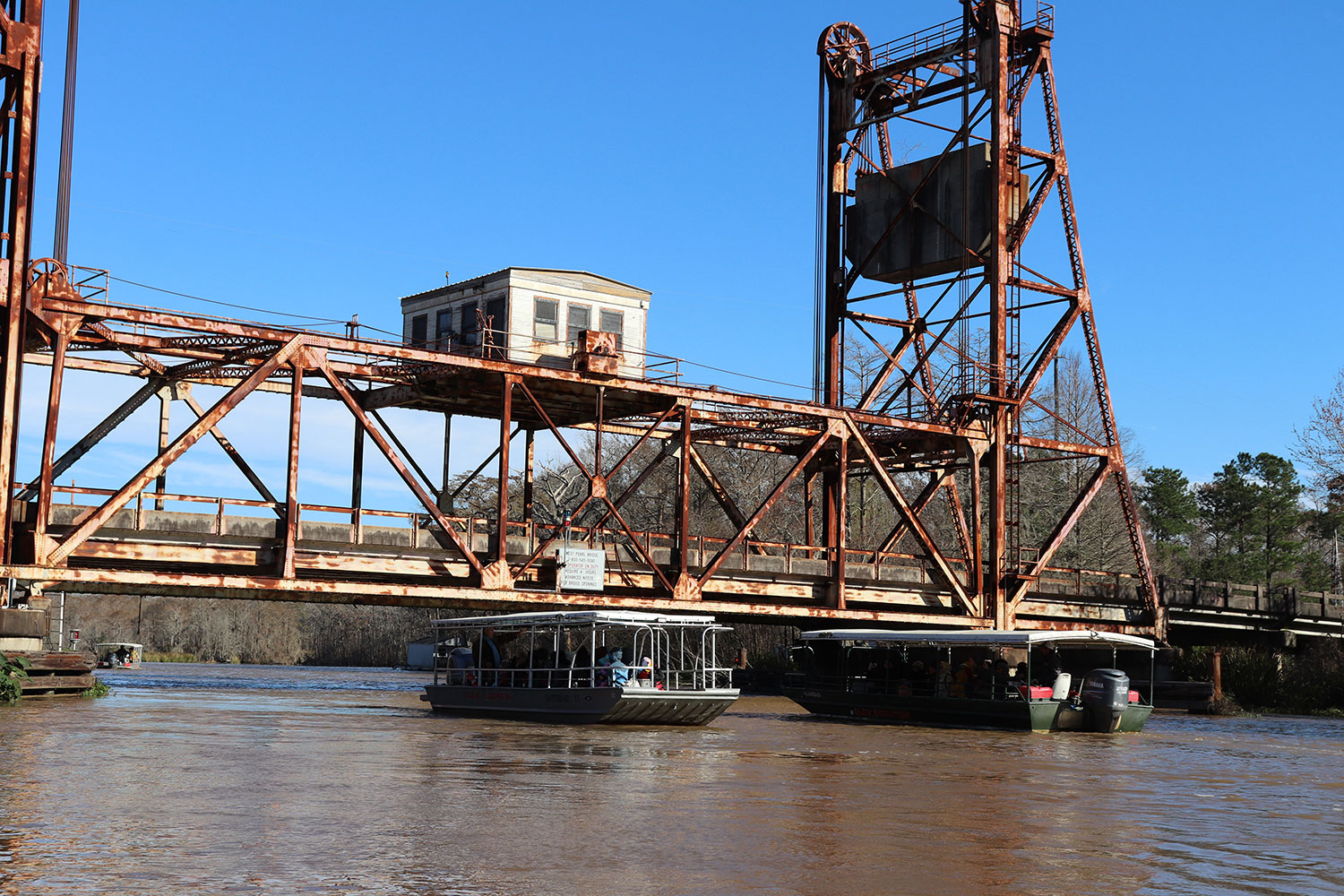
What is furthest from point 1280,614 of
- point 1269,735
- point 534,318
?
point 534,318

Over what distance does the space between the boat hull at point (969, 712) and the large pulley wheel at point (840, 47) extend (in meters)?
23.9

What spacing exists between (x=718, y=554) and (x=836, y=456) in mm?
7711

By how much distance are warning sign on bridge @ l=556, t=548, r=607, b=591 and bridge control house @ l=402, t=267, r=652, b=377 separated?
699cm

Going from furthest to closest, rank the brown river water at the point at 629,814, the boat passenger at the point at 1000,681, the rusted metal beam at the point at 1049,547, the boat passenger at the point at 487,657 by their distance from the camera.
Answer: the rusted metal beam at the point at 1049,547
the boat passenger at the point at 1000,681
the boat passenger at the point at 487,657
the brown river water at the point at 629,814

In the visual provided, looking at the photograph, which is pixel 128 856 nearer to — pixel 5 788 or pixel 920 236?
pixel 5 788

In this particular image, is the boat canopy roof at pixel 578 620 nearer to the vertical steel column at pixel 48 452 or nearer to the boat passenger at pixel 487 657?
the boat passenger at pixel 487 657

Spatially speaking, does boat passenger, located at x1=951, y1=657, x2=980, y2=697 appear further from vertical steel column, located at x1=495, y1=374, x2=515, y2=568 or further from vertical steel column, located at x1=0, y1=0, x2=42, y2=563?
vertical steel column, located at x1=0, y1=0, x2=42, y2=563

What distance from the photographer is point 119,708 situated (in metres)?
35.7

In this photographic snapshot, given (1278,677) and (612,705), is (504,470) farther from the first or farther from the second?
(1278,677)

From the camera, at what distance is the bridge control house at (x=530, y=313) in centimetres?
4750

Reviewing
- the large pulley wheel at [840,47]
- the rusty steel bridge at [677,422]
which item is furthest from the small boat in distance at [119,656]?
the large pulley wheel at [840,47]

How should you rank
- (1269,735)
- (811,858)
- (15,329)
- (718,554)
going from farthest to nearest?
(718,554)
(1269,735)
(15,329)
(811,858)

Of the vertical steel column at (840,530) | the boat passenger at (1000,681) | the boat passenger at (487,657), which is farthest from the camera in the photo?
the vertical steel column at (840,530)

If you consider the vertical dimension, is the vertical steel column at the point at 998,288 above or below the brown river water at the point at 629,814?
above
